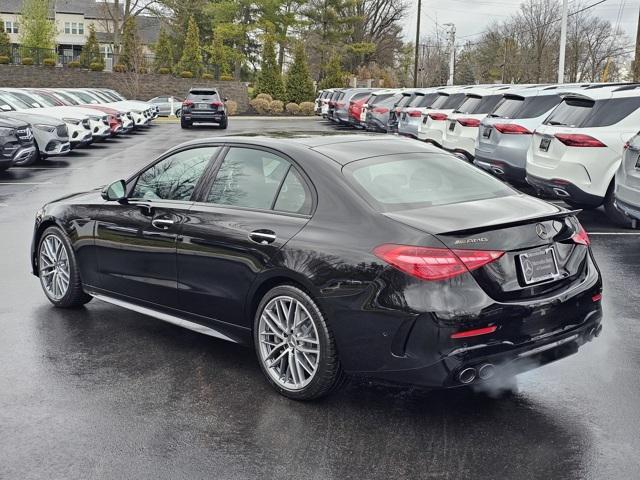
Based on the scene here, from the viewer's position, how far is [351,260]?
4379 millimetres

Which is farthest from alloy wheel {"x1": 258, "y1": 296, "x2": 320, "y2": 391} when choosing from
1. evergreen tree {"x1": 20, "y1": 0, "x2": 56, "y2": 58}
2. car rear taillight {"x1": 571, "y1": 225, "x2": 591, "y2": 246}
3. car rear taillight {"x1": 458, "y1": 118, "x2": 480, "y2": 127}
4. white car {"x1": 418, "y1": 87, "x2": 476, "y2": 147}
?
evergreen tree {"x1": 20, "y1": 0, "x2": 56, "y2": 58}

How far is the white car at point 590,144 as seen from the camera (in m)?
10.2

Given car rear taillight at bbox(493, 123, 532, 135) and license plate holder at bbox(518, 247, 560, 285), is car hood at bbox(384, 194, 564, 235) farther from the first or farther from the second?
car rear taillight at bbox(493, 123, 532, 135)

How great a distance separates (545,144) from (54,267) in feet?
22.3

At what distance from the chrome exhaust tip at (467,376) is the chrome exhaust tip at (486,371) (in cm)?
4

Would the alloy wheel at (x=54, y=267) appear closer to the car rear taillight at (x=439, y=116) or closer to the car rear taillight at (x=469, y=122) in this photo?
the car rear taillight at (x=469, y=122)

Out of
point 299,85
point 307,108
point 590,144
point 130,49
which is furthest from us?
point 299,85

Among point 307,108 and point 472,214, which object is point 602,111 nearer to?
point 472,214

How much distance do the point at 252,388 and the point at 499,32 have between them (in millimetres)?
91534

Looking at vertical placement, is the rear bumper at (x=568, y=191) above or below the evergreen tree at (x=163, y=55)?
below

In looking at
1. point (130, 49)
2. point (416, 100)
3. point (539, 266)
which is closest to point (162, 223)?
point (539, 266)

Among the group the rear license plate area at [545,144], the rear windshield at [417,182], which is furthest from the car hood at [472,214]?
the rear license plate area at [545,144]

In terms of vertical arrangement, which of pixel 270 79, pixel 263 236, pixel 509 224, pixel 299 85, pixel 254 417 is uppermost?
pixel 270 79

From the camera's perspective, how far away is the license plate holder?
4.29 m
